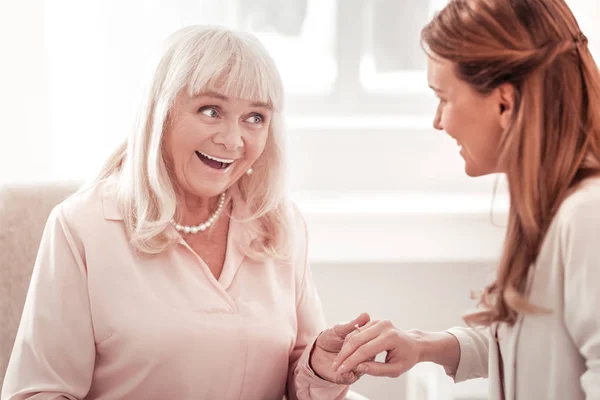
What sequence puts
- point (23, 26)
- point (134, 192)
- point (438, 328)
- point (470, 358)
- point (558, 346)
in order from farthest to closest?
point (438, 328) → point (23, 26) → point (134, 192) → point (470, 358) → point (558, 346)

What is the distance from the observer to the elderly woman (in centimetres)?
164

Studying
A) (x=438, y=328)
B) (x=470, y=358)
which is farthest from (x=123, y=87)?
(x=470, y=358)

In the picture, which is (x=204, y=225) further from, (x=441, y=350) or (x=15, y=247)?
(x=441, y=350)

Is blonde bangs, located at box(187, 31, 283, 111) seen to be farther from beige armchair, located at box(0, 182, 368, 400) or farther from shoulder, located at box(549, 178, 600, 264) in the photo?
shoulder, located at box(549, 178, 600, 264)

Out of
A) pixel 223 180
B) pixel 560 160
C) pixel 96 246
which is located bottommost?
pixel 96 246

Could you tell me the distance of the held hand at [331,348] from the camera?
1.68 meters

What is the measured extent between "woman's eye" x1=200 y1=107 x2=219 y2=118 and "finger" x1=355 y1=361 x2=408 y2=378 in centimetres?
57

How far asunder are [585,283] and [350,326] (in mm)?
593

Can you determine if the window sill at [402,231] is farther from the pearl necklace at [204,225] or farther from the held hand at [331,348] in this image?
the held hand at [331,348]

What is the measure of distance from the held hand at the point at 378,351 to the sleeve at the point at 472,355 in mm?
83

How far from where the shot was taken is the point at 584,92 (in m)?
1.26

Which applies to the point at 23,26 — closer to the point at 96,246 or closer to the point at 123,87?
the point at 123,87

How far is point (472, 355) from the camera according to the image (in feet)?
5.31

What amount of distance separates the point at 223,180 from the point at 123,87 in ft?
2.92
